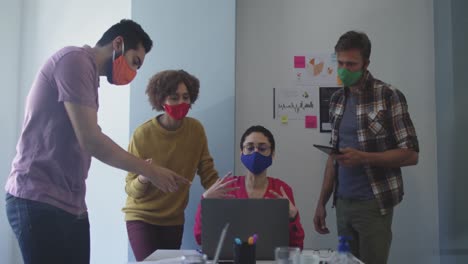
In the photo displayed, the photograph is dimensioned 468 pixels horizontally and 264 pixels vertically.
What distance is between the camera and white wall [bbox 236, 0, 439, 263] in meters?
2.82

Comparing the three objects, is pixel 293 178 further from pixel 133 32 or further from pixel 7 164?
pixel 7 164

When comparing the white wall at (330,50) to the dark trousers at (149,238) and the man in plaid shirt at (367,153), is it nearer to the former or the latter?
the man in plaid shirt at (367,153)

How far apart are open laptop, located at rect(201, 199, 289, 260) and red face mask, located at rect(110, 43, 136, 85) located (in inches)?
25.6

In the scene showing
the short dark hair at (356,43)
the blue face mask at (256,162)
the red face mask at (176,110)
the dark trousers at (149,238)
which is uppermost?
→ the short dark hair at (356,43)

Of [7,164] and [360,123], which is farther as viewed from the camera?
[7,164]

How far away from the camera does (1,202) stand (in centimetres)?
288

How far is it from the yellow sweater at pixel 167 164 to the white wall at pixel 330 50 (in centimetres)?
42

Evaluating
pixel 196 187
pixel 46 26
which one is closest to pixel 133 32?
pixel 196 187

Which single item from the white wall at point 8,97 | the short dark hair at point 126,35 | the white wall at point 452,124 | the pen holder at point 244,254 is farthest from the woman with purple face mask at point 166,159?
the white wall at point 452,124

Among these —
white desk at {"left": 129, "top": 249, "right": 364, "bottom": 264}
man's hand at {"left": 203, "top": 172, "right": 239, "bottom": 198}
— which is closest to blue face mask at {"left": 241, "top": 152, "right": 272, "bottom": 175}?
man's hand at {"left": 203, "top": 172, "right": 239, "bottom": 198}

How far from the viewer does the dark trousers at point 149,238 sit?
2236 millimetres

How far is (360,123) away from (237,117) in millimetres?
942

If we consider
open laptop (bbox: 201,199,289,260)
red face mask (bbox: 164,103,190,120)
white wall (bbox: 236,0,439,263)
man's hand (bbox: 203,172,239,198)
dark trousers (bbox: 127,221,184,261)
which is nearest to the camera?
open laptop (bbox: 201,199,289,260)

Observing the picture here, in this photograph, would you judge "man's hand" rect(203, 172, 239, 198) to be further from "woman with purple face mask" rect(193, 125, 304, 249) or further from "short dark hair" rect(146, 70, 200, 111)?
"short dark hair" rect(146, 70, 200, 111)
